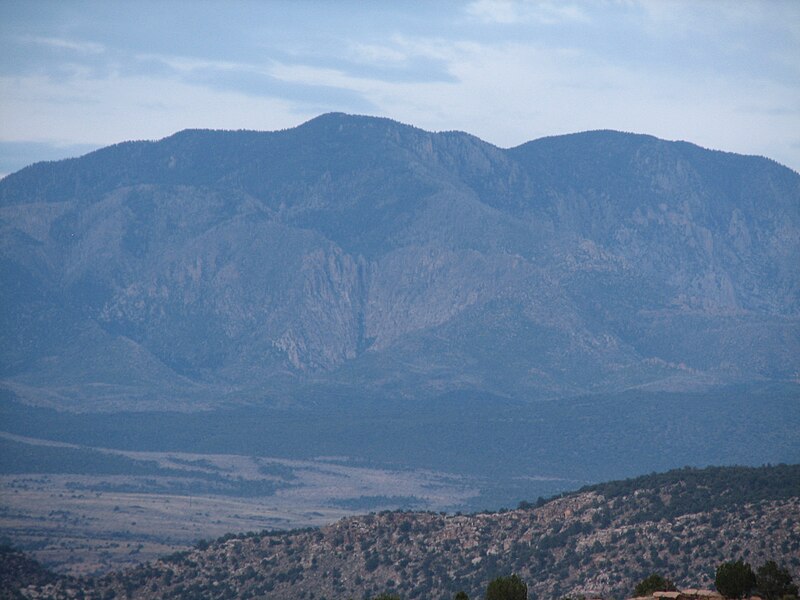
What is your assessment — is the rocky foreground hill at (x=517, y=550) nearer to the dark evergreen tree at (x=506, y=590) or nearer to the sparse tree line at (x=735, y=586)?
the sparse tree line at (x=735, y=586)

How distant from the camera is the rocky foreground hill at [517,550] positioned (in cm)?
5912

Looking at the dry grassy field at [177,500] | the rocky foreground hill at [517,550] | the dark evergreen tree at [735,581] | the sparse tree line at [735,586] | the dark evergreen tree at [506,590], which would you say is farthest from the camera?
the dry grassy field at [177,500]

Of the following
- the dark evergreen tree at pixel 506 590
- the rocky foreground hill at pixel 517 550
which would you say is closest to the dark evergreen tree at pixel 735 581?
the dark evergreen tree at pixel 506 590

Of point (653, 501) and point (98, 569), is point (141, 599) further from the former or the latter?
point (98, 569)

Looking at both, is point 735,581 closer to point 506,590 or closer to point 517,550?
→ point 506,590

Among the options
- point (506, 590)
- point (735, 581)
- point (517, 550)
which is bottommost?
point (517, 550)

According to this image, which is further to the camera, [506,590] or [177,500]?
[177,500]

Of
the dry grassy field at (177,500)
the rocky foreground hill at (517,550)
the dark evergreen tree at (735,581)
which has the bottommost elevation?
the dry grassy field at (177,500)

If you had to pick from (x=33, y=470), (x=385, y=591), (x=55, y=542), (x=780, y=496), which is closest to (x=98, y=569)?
(x=55, y=542)

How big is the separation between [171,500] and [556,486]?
37760 mm

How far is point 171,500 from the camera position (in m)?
138

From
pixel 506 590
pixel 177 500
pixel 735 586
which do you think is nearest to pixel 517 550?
pixel 506 590

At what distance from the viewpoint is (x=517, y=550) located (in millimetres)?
63781

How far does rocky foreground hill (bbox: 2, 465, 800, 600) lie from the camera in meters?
59.1
